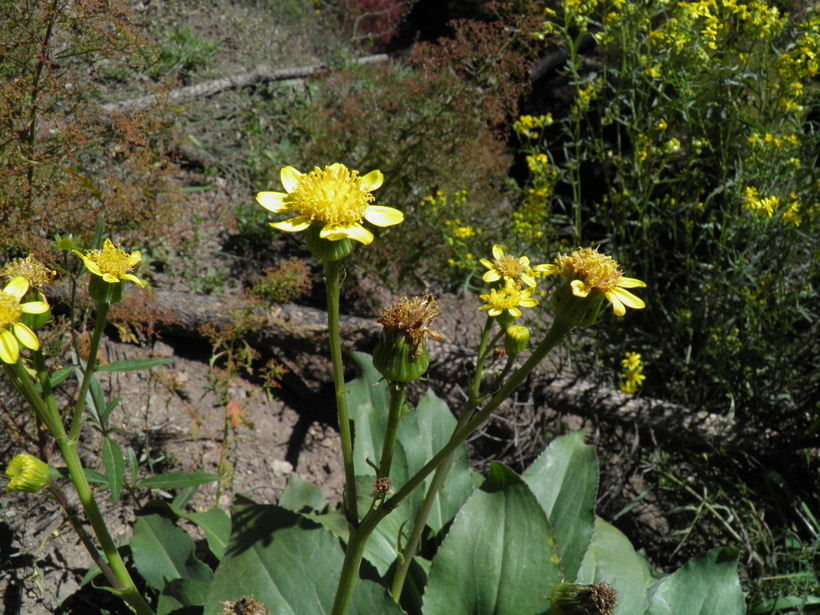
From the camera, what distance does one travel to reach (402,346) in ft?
3.71

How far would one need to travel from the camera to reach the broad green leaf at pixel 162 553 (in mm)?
1837

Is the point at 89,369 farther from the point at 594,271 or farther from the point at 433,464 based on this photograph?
the point at 594,271

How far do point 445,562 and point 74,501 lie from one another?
142cm

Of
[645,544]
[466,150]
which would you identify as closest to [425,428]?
[645,544]

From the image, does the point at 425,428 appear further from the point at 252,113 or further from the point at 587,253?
the point at 252,113

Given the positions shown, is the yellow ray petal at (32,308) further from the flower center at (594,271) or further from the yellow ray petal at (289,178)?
the flower center at (594,271)

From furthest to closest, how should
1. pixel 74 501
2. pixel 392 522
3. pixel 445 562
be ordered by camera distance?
pixel 74 501 → pixel 392 522 → pixel 445 562

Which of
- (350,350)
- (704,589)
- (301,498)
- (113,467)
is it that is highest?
(113,467)

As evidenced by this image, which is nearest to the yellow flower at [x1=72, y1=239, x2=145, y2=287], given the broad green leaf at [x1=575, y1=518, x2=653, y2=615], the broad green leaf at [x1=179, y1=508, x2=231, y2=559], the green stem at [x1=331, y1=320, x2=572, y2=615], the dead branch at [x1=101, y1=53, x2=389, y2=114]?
the green stem at [x1=331, y1=320, x2=572, y2=615]

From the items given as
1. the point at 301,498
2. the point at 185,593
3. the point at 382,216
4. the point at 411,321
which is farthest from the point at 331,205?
the point at 301,498

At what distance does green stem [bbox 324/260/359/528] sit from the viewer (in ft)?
3.37

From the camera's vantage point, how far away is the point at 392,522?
6.64 ft

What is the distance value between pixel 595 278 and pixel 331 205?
1.48 ft

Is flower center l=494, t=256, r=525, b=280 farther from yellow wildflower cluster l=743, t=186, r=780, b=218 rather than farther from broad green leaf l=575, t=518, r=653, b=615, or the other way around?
yellow wildflower cluster l=743, t=186, r=780, b=218
